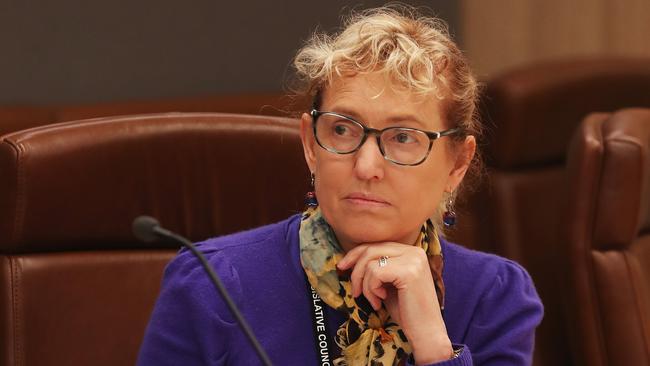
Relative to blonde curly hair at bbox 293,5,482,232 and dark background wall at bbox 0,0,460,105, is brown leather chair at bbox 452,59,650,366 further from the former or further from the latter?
blonde curly hair at bbox 293,5,482,232

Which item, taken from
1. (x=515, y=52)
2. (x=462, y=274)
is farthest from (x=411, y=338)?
(x=515, y=52)

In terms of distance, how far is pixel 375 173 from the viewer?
137 cm

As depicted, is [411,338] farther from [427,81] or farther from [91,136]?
[91,136]

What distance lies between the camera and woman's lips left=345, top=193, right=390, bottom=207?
1.39 metres

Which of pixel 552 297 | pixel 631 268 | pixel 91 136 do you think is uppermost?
pixel 91 136

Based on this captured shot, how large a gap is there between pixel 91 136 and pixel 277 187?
0.33m

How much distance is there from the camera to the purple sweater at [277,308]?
4.53 feet

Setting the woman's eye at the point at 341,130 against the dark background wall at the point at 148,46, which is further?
the dark background wall at the point at 148,46

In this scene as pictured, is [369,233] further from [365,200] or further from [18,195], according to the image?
[18,195]

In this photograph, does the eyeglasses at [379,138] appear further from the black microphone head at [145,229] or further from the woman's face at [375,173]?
the black microphone head at [145,229]

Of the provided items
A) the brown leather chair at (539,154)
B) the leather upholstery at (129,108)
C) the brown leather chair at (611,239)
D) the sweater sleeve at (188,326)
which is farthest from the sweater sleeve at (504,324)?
the brown leather chair at (539,154)

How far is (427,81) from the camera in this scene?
141 centimetres

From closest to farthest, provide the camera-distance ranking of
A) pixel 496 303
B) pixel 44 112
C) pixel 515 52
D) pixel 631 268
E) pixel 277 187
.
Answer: pixel 496 303
pixel 277 187
pixel 631 268
pixel 44 112
pixel 515 52

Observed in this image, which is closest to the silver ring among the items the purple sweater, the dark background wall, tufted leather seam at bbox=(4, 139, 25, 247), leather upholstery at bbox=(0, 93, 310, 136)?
the purple sweater
